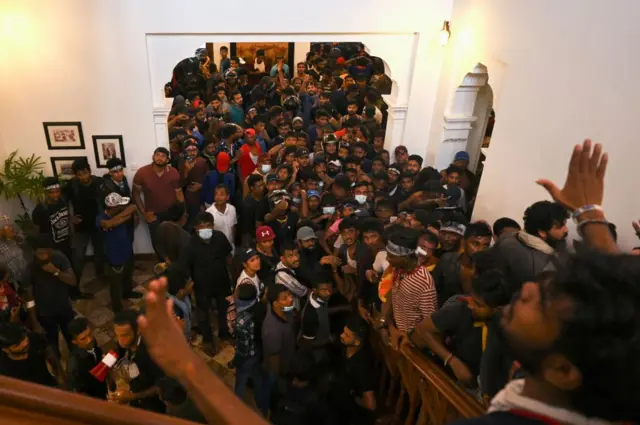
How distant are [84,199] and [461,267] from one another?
4.51m

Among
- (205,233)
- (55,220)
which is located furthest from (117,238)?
(205,233)

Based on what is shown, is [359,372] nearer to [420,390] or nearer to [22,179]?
[420,390]

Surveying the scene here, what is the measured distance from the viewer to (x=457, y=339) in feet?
10.8

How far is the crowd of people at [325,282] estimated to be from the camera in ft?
4.24

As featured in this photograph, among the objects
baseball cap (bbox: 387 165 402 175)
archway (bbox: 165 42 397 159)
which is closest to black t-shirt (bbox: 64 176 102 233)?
archway (bbox: 165 42 397 159)

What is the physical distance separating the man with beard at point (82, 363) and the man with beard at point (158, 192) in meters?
2.64

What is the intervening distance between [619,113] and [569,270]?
11.9ft

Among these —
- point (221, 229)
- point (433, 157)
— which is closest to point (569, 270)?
point (221, 229)

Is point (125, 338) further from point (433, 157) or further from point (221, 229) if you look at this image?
point (433, 157)

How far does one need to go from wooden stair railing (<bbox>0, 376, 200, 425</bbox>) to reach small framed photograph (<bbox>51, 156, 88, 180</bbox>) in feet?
19.9

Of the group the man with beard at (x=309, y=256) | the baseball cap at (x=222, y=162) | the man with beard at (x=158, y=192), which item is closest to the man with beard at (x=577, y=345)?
the man with beard at (x=309, y=256)

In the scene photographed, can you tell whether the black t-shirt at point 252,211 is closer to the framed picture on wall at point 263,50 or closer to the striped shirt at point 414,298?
the striped shirt at point 414,298

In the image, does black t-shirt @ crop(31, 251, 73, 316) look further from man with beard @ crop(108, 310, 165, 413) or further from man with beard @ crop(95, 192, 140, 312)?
man with beard @ crop(108, 310, 165, 413)

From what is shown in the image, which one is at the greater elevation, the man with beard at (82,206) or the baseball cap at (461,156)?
the baseball cap at (461,156)
